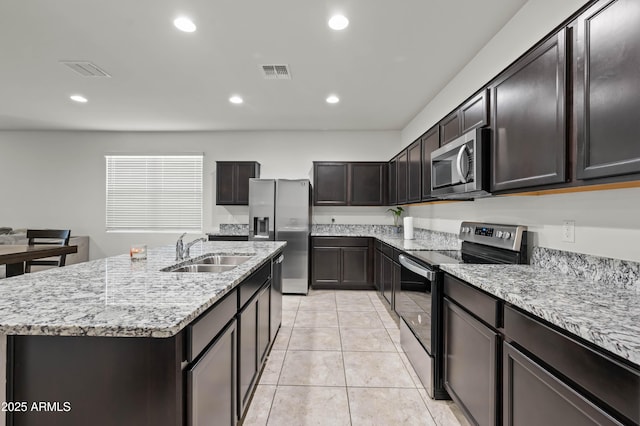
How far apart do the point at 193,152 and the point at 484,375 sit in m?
5.37

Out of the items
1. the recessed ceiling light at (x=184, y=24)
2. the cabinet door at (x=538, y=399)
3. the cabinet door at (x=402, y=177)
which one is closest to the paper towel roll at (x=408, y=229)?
the cabinet door at (x=402, y=177)

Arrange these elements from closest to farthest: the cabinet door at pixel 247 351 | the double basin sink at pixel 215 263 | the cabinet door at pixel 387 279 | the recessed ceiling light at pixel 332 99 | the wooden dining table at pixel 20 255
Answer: the cabinet door at pixel 247 351, the double basin sink at pixel 215 263, the wooden dining table at pixel 20 255, the cabinet door at pixel 387 279, the recessed ceiling light at pixel 332 99

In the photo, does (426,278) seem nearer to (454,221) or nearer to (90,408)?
(454,221)

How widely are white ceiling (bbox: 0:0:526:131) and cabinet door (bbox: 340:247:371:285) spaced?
209cm

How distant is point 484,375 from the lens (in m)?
1.45

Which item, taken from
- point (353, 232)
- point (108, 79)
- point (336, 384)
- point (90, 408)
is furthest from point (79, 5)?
point (353, 232)

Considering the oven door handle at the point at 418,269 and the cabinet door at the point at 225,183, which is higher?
the cabinet door at the point at 225,183

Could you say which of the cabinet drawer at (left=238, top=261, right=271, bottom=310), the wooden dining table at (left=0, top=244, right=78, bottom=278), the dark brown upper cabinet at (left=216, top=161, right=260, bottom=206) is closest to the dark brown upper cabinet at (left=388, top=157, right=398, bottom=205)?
the dark brown upper cabinet at (left=216, top=161, right=260, bottom=206)

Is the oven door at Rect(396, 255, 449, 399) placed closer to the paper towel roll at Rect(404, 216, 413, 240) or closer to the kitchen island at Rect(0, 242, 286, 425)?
the paper towel roll at Rect(404, 216, 413, 240)

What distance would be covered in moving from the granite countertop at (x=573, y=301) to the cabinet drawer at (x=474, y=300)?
0.19 ft

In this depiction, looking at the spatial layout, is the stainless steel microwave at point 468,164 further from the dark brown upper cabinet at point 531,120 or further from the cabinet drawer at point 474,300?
the cabinet drawer at point 474,300

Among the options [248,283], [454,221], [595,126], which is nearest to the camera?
[595,126]

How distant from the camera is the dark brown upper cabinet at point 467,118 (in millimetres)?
1946

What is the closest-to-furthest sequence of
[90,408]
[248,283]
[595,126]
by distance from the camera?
[90,408] < [595,126] < [248,283]
